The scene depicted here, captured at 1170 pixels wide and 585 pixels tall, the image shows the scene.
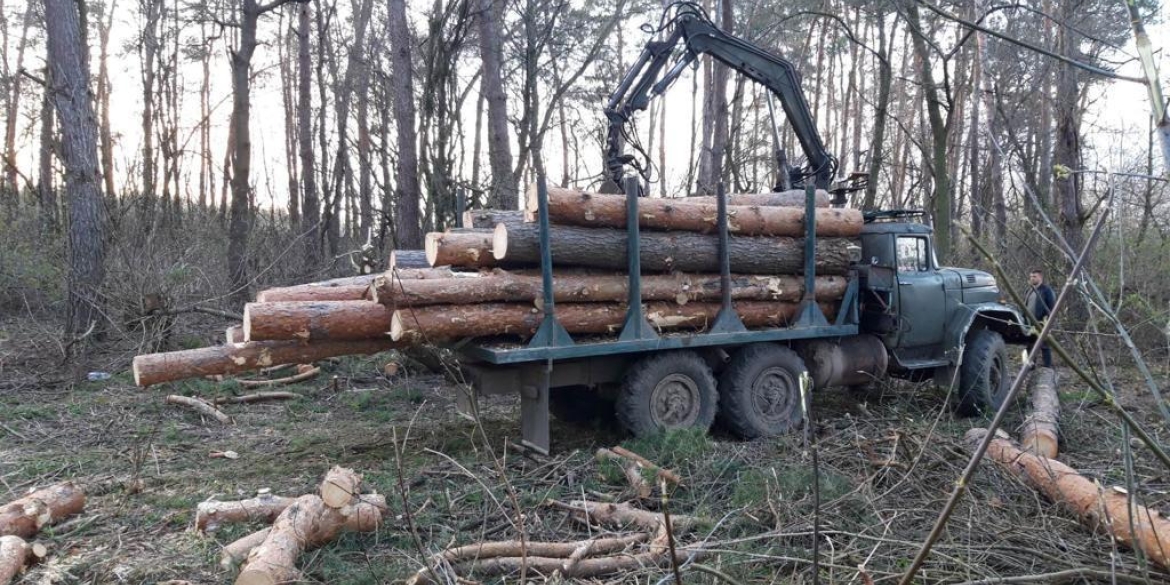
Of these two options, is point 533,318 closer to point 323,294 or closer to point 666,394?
point 666,394

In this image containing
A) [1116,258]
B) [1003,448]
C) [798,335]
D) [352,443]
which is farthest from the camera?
[1116,258]

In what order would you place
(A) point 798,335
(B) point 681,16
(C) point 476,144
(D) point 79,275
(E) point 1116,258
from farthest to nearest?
1. (C) point 476,144
2. (E) point 1116,258
3. (D) point 79,275
4. (B) point 681,16
5. (A) point 798,335

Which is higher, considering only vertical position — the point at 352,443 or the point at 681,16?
the point at 681,16

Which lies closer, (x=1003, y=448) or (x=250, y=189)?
(x=1003, y=448)

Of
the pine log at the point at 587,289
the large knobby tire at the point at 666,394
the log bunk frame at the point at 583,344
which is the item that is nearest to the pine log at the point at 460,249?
the pine log at the point at 587,289

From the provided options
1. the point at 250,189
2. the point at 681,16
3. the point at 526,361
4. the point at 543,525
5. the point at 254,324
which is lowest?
the point at 543,525

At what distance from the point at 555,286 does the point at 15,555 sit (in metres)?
4.02

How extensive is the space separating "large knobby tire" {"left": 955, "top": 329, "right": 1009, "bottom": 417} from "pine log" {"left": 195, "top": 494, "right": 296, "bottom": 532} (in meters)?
6.88

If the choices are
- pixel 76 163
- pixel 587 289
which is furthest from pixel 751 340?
pixel 76 163

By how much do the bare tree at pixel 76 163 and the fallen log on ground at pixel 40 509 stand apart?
6.11 metres

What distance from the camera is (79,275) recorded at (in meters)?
10.5

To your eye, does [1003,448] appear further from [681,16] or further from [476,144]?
[476,144]

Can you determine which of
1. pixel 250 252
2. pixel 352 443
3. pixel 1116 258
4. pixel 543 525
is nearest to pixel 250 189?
pixel 250 252

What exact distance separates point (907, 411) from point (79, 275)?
34.5 ft
